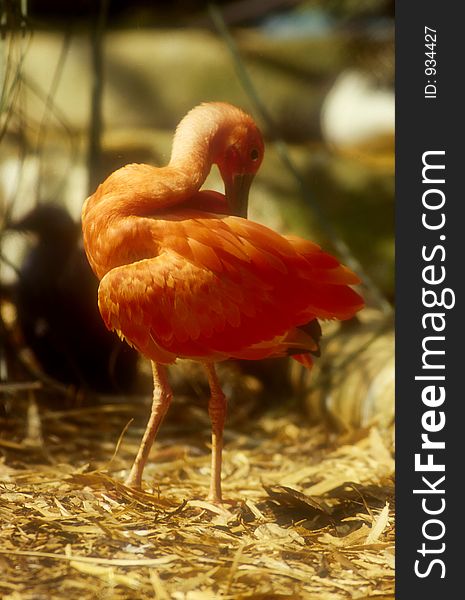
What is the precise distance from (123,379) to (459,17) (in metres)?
1.05

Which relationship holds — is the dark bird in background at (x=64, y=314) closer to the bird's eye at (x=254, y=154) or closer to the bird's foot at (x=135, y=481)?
the bird's foot at (x=135, y=481)

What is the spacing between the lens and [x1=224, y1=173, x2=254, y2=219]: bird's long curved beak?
1.46m

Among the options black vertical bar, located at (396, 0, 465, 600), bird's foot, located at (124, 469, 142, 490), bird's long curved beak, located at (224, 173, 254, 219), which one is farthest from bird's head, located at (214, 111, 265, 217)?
bird's foot, located at (124, 469, 142, 490)

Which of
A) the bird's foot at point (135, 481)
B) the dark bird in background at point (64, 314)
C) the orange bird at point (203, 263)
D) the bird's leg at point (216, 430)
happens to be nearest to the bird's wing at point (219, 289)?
the orange bird at point (203, 263)

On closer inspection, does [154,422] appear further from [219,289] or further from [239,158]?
[239,158]

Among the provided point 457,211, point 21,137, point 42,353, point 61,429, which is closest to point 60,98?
point 21,137

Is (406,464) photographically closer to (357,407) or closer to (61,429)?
(357,407)

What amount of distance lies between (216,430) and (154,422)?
11cm

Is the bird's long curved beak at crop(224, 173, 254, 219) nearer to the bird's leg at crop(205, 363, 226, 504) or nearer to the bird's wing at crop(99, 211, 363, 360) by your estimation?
the bird's wing at crop(99, 211, 363, 360)

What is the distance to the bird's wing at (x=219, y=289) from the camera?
1380 millimetres

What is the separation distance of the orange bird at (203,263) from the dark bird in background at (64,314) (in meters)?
0.52

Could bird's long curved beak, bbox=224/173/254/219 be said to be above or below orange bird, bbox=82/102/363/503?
above

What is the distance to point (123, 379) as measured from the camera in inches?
79.4

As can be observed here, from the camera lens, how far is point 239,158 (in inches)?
56.8
